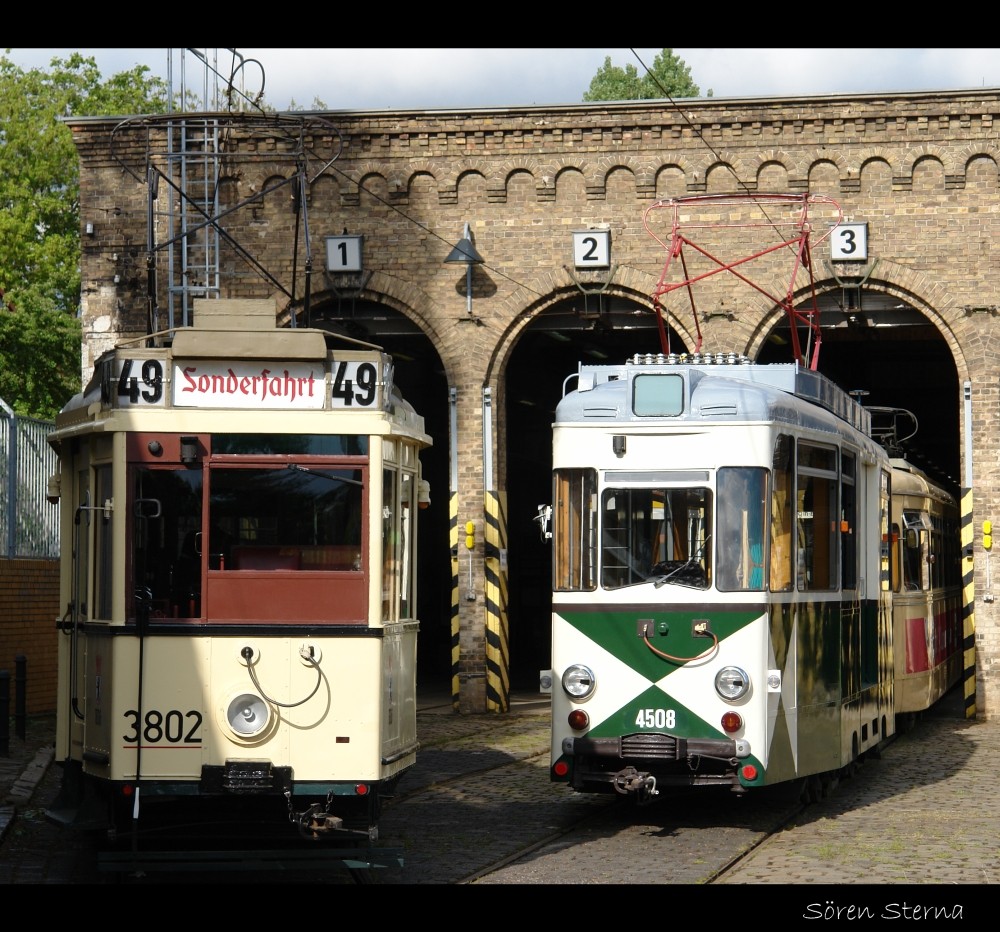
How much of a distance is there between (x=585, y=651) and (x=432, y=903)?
367 centimetres

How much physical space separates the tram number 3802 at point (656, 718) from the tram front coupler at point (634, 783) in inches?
12.9

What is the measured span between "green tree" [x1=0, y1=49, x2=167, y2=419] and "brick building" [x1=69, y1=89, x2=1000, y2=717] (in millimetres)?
21869

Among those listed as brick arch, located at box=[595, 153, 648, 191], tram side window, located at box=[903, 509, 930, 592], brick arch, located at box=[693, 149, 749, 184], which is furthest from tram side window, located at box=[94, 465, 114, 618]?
brick arch, located at box=[693, 149, 749, 184]

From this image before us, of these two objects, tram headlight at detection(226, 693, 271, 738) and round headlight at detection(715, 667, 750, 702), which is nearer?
tram headlight at detection(226, 693, 271, 738)

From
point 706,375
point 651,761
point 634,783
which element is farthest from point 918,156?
point 634,783

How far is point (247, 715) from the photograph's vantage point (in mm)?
9508

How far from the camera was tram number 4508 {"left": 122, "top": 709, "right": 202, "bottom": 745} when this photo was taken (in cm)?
948

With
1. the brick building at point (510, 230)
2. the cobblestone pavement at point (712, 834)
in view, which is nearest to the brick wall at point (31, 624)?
the cobblestone pavement at point (712, 834)

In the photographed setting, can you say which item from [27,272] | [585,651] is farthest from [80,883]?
[27,272]

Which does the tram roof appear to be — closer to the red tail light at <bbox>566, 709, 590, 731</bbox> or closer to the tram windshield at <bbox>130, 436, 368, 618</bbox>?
the red tail light at <bbox>566, 709, 590, 731</bbox>

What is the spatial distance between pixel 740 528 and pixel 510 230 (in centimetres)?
1216

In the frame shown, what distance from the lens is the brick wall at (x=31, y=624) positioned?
69.2ft

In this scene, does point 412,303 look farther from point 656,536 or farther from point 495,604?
point 656,536

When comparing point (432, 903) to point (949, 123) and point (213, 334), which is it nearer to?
point (213, 334)
